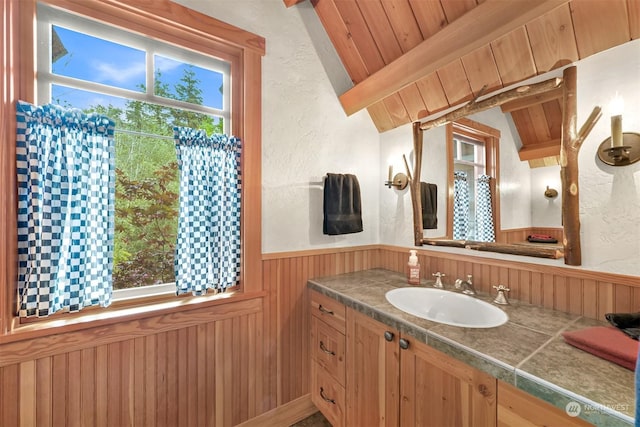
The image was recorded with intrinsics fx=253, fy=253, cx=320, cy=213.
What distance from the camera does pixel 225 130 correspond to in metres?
1.53

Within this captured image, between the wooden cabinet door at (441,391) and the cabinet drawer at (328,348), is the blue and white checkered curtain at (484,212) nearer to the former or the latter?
the wooden cabinet door at (441,391)

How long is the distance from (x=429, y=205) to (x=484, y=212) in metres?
0.34

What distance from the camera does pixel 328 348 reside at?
58.9 inches

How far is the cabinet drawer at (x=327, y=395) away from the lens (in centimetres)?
139

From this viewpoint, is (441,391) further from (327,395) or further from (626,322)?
(327,395)

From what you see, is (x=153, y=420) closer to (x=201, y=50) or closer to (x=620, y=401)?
(x=620, y=401)

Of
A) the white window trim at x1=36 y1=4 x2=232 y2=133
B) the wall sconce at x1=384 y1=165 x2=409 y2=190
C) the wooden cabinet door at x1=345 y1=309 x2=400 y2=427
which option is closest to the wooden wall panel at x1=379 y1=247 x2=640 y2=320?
the wall sconce at x1=384 y1=165 x2=409 y2=190

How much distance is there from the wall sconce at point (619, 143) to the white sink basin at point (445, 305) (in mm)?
741

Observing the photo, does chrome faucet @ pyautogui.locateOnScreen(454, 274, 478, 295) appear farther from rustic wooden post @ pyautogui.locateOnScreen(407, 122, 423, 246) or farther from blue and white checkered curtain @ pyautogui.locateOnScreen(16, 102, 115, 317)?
blue and white checkered curtain @ pyautogui.locateOnScreen(16, 102, 115, 317)

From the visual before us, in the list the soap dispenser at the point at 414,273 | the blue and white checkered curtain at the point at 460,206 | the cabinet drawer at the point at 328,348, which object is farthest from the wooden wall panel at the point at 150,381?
the blue and white checkered curtain at the point at 460,206

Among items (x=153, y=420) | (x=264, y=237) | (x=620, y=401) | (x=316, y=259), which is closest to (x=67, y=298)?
(x=153, y=420)

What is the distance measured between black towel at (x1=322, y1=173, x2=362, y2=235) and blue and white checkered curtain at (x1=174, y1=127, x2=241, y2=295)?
0.57 metres

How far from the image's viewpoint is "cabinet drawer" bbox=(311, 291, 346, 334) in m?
1.39

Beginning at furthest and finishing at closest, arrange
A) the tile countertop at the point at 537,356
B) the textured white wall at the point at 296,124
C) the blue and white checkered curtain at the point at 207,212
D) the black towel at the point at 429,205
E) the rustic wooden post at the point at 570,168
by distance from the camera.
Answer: the black towel at the point at 429,205 → the textured white wall at the point at 296,124 → the blue and white checkered curtain at the point at 207,212 → the rustic wooden post at the point at 570,168 → the tile countertop at the point at 537,356
